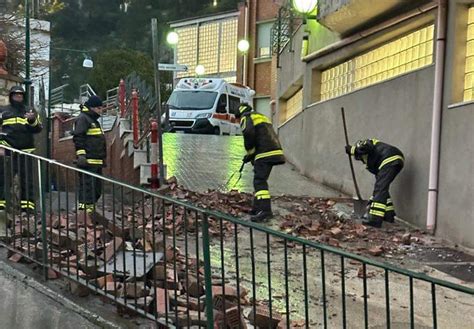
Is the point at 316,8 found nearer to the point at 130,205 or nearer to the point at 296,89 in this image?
the point at 296,89

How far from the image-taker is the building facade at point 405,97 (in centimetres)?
721

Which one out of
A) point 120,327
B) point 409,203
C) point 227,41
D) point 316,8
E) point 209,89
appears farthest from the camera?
point 227,41

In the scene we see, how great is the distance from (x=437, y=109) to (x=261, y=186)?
243cm

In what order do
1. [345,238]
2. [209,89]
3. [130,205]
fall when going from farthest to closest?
[209,89] → [345,238] → [130,205]

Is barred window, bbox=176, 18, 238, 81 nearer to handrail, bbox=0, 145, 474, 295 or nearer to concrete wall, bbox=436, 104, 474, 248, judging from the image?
concrete wall, bbox=436, 104, 474, 248

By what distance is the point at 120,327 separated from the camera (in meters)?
3.77

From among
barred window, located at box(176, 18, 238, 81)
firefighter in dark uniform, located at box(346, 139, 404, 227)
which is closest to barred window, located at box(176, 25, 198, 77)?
barred window, located at box(176, 18, 238, 81)

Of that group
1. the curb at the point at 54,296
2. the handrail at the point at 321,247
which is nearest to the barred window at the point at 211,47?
the curb at the point at 54,296

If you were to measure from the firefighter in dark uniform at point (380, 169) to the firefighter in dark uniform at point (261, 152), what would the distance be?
1218 millimetres

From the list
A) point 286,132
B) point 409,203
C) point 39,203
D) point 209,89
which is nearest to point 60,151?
point 209,89

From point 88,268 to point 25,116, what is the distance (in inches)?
158

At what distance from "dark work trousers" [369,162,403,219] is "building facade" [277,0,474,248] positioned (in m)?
0.30

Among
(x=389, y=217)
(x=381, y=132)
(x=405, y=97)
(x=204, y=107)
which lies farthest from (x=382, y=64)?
(x=204, y=107)

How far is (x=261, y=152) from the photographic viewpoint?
26.2 ft
